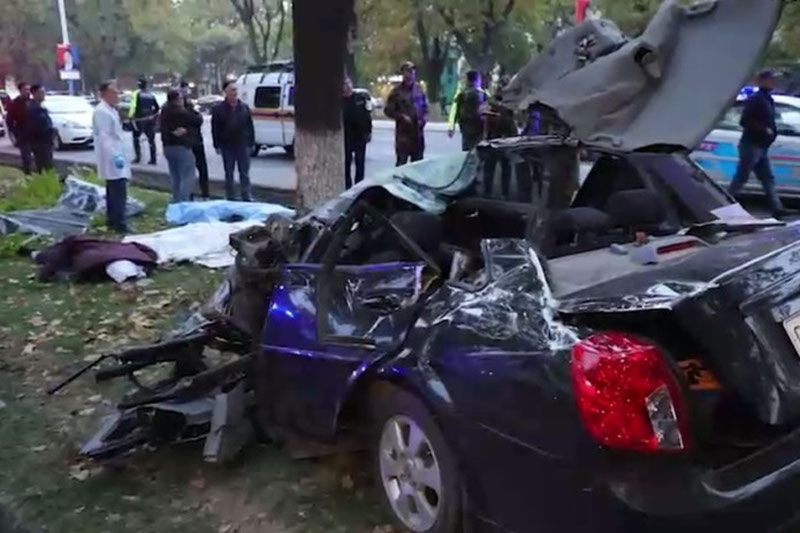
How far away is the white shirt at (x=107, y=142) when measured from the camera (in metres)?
9.96

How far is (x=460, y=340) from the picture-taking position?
307cm

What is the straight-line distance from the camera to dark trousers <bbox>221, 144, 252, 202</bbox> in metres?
12.3

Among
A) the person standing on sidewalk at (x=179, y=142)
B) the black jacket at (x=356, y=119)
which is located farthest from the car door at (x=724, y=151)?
the person standing on sidewalk at (x=179, y=142)

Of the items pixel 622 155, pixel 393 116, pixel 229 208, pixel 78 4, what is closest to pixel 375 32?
pixel 78 4

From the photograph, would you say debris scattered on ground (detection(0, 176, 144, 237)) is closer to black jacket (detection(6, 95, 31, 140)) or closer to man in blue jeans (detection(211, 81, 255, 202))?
man in blue jeans (detection(211, 81, 255, 202))

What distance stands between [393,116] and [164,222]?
3.62m

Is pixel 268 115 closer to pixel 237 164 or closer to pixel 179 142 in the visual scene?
pixel 237 164

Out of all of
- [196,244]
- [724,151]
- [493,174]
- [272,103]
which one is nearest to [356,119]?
[196,244]

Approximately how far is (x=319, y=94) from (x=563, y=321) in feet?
18.9

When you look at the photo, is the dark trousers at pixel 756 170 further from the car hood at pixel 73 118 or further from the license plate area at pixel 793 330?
the car hood at pixel 73 118

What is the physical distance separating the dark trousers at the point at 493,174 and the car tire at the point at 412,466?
5.71 feet

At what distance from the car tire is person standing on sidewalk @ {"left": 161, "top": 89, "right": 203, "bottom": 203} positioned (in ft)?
28.9

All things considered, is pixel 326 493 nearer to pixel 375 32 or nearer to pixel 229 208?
pixel 229 208

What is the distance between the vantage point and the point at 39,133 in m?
14.8
